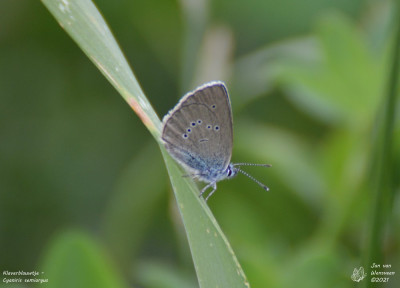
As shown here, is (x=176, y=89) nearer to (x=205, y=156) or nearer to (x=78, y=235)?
(x=205, y=156)

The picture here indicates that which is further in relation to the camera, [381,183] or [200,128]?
[200,128]

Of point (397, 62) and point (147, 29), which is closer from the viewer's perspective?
point (397, 62)

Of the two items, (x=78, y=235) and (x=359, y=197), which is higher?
(x=78, y=235)

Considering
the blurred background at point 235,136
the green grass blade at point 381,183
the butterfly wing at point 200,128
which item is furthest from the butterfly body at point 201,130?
the green grass blade at point 381,183

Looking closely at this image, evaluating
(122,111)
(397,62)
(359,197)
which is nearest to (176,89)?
(122,111)

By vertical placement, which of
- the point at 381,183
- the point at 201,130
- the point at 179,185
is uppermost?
the point at 179,185

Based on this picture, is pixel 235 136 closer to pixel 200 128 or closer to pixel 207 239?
pixel 200 128

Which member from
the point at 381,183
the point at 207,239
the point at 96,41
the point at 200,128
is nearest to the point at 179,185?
the point at 207,239

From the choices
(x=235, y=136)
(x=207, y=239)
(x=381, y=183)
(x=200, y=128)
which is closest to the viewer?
(x=207, y=239)
